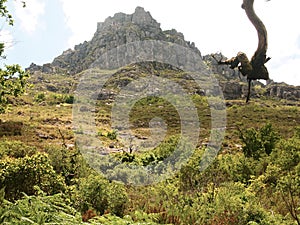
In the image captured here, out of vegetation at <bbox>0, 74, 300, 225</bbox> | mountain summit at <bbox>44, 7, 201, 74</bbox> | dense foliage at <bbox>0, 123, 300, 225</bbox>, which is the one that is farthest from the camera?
mountain summit at <bbox>44, 7, 201, 74</bbox>

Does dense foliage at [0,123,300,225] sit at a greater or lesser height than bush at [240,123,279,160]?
lesser

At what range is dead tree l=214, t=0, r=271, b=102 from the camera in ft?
6.70

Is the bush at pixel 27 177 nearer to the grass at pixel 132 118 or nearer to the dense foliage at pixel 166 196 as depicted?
the dense foliage at pixel 166 196

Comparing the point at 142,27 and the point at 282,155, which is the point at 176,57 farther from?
the point at 282,155

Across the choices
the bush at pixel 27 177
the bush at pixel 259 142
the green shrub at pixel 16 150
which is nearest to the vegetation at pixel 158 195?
the bush at pixel 27 177

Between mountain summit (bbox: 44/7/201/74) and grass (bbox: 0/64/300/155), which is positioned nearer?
grass (bbox: 0/64/300/155)

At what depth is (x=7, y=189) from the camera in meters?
8.13

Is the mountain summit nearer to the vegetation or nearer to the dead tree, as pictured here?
the vegetation

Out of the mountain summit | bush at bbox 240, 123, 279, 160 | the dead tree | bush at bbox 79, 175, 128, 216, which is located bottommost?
bush at bbox 79, 175, 128, 216

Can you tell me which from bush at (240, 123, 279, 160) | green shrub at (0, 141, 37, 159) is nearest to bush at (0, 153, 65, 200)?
green shrub at (0, 141, 37, 159)

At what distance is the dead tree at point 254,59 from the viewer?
2.04m

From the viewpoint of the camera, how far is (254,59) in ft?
7.17

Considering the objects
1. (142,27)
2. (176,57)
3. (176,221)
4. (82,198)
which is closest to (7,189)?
(82,198)

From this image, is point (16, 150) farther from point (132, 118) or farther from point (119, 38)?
point (119, 38)
